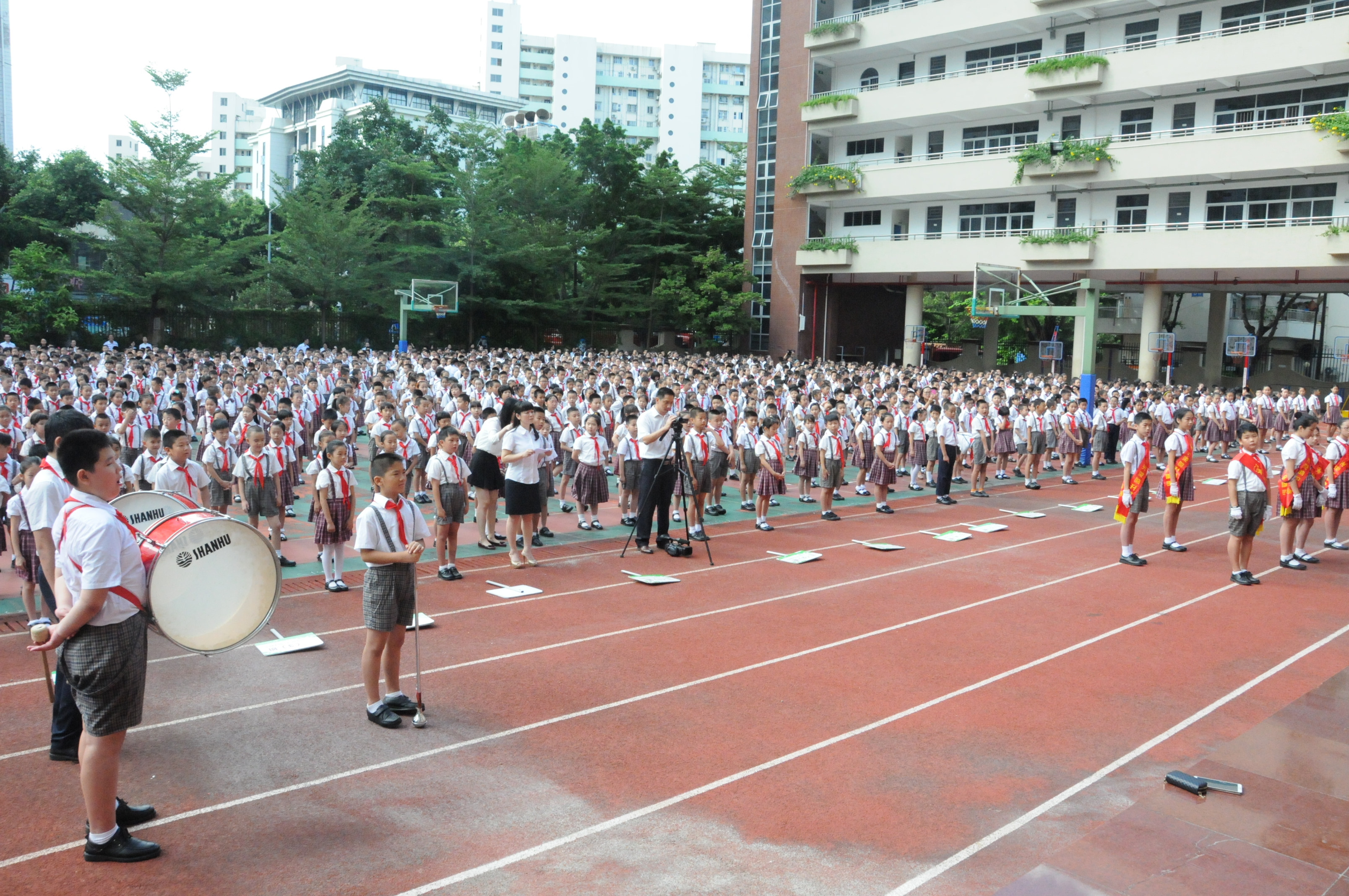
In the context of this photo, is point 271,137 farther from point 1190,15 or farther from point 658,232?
point 1190,15

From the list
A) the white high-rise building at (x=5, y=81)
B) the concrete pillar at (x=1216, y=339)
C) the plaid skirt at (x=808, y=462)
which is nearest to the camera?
the plaid skirt at (x=808, y=462)

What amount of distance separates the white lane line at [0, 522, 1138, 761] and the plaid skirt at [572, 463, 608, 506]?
9.19 feet

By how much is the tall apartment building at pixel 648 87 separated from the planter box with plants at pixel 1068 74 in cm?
6663

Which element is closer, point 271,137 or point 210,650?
point 210,650

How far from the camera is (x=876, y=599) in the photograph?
9539mm

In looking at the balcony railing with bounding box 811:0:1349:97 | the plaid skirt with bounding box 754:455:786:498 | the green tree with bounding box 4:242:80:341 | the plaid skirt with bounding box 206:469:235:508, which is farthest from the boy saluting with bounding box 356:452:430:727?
the balcony railing with bounding box 811:0:1349:97

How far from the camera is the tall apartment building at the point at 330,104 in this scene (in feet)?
270

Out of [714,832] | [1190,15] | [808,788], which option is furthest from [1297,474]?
[1190,15]

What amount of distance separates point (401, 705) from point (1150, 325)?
34050mm

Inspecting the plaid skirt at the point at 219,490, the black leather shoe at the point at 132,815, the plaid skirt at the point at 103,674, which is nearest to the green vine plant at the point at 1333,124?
the plaid skirt at the point at 219,490

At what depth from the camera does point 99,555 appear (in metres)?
4.07

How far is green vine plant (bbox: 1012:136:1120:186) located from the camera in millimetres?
32719

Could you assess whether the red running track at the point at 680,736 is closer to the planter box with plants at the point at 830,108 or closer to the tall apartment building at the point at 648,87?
the planter box with plants at the point at 830,108

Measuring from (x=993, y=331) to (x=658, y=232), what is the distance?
15960 millimetres
